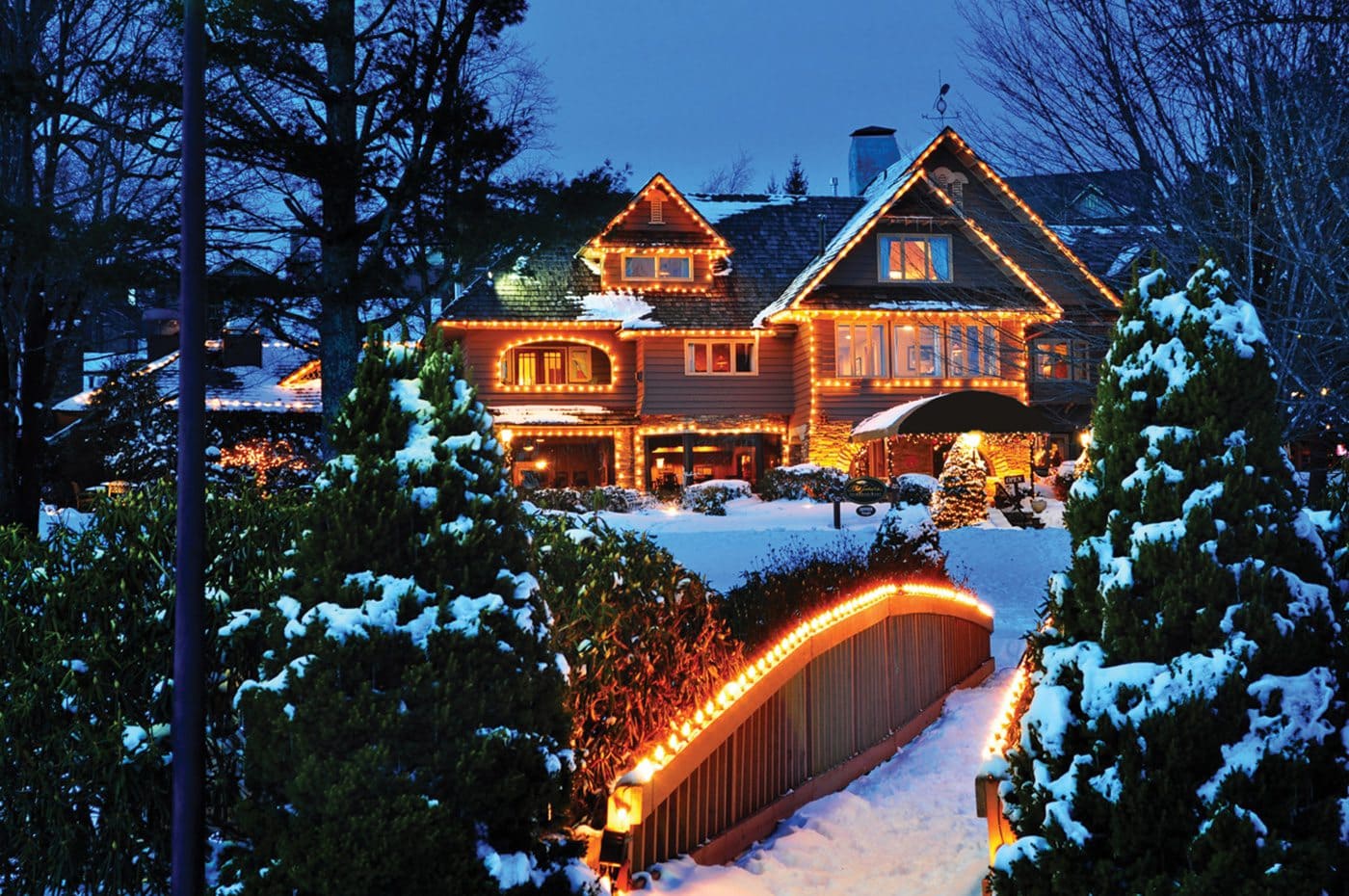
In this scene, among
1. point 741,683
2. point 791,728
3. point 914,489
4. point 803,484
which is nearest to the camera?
point 741,683

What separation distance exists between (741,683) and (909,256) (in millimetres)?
26191

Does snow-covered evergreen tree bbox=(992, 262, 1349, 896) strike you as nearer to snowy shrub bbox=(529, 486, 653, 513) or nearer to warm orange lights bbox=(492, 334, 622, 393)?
snowy shrub bbox=(529, 486, 653, 513)

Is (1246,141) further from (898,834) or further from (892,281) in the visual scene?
(892,281)

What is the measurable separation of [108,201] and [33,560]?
582 inches

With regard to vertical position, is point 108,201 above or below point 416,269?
above

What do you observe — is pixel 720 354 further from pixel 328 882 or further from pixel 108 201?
pixel 328 882

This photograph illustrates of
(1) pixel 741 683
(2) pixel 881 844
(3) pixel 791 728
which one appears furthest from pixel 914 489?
(1) pixel 741 683

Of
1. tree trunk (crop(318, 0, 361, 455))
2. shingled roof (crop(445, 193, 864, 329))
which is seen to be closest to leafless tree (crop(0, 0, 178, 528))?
tree trunk (crop(318, 0, 361, 455))

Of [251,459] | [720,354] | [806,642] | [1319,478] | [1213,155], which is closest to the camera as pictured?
[806,642]

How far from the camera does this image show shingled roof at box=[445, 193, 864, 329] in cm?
3158

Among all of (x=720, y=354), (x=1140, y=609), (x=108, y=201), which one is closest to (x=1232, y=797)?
(x=1140, y=609)

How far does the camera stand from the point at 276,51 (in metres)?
15.7

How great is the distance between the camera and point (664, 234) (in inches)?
1268

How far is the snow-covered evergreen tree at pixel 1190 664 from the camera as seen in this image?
358 cm
